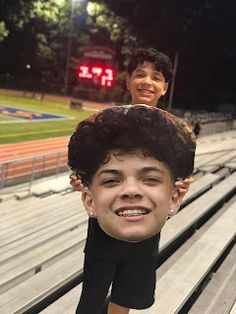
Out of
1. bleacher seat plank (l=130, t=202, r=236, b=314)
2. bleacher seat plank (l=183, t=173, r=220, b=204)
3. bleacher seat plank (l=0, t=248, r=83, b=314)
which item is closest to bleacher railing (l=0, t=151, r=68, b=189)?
bleacher seat plank (l=183, t=173, r=220, b=204)

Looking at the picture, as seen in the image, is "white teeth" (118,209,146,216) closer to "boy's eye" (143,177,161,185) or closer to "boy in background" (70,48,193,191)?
"boy's eye" (143,177,161,185)

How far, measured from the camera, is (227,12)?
119 feet

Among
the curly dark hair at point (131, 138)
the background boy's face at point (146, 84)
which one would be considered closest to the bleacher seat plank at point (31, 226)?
the background boy's face at point (146, 84)

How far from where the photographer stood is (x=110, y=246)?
2.29 metres

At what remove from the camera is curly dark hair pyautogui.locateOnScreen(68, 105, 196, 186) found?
1866mm

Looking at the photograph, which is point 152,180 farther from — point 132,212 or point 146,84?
point 146,84

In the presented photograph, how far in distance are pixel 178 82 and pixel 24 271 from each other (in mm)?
36988

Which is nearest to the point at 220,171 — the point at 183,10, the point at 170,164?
the point at 170,164

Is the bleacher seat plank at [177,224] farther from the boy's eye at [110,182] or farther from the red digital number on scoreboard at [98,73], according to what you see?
the red digital number on scoreboard at [98,73]

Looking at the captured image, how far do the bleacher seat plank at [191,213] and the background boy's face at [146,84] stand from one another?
2.30 metres

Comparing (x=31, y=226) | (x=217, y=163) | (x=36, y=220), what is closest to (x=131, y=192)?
(x=31, y=226)

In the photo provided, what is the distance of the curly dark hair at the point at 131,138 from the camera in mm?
1866

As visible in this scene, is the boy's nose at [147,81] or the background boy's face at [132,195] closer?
the background boy's face at [132,195]

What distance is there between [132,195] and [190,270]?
2.48 metres
